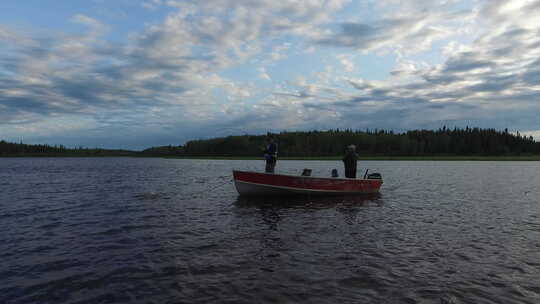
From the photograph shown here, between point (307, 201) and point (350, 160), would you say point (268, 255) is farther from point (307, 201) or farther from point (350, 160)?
point (350, 160)

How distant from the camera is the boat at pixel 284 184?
827 inches

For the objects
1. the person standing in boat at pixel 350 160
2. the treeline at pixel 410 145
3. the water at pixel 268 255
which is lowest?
the water at pixel 268 255

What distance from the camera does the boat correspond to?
21.0 m

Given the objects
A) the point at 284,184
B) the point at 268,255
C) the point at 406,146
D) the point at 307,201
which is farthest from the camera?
the point at 406,146

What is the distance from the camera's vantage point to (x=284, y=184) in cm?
2116

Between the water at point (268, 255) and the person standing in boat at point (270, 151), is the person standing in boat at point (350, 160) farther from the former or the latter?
the water at point (268, 255)

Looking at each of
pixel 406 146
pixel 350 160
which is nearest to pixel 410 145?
pixel 406 146

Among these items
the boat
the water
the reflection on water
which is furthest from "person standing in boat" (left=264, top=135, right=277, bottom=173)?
the water

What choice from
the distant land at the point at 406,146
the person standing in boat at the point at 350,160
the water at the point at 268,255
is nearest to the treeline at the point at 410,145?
the distant land at the point at 406,146

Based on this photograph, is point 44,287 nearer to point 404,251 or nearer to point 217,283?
point 217,283

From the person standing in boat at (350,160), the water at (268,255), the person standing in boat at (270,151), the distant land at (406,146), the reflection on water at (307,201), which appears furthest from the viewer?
the distant land at (406,146)

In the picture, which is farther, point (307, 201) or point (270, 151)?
point (307, 201)

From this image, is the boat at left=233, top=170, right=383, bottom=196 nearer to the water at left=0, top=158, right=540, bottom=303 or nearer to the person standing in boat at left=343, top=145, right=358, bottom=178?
the person standing in boat at left=343, top=145, right=358, bottom=178

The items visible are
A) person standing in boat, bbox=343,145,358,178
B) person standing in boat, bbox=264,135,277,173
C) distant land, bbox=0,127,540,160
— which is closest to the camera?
person standing in boat, bbox=264,135,277,173
